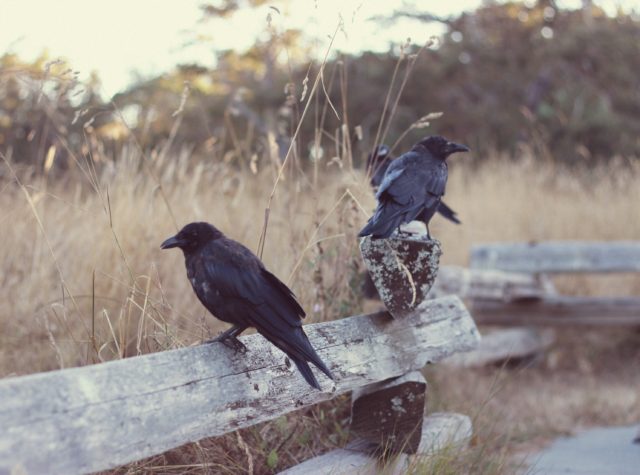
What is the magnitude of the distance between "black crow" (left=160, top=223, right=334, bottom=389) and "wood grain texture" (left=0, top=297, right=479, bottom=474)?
0.38ft

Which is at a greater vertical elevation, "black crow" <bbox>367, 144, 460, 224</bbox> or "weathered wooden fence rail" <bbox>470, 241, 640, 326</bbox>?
"black crow" <bbox>367, 144, 460, 224</bbox>

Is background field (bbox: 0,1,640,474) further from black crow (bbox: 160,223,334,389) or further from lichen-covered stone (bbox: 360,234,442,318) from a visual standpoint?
black crow (bbox: 160,223,334,389)

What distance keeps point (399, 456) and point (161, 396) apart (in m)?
1.35

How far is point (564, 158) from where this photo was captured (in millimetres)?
13125

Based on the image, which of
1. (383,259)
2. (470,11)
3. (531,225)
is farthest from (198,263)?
(470,11)

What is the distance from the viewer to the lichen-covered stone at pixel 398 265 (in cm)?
322

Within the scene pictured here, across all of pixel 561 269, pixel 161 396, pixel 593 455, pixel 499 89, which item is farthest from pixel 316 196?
pixel 499 89

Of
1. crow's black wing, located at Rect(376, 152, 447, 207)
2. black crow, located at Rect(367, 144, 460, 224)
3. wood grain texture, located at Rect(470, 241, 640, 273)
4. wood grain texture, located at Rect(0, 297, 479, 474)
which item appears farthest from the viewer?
wood grain texture, located at Rect(470, 241, 640, 273)

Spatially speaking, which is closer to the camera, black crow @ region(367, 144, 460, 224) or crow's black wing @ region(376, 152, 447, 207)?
crow's black wing @ region(376, 152, 447, 207)

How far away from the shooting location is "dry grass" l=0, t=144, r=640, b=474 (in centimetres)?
320

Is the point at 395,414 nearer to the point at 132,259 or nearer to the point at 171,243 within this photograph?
the point at 171,243

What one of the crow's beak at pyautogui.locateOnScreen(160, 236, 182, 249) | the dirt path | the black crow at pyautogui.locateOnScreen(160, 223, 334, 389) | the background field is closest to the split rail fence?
the black crow at pyautogui.locateOnScreen(160, 223, 334, 389)

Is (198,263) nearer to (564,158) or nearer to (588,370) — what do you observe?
(588,370)

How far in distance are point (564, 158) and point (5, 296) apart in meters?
10.3
